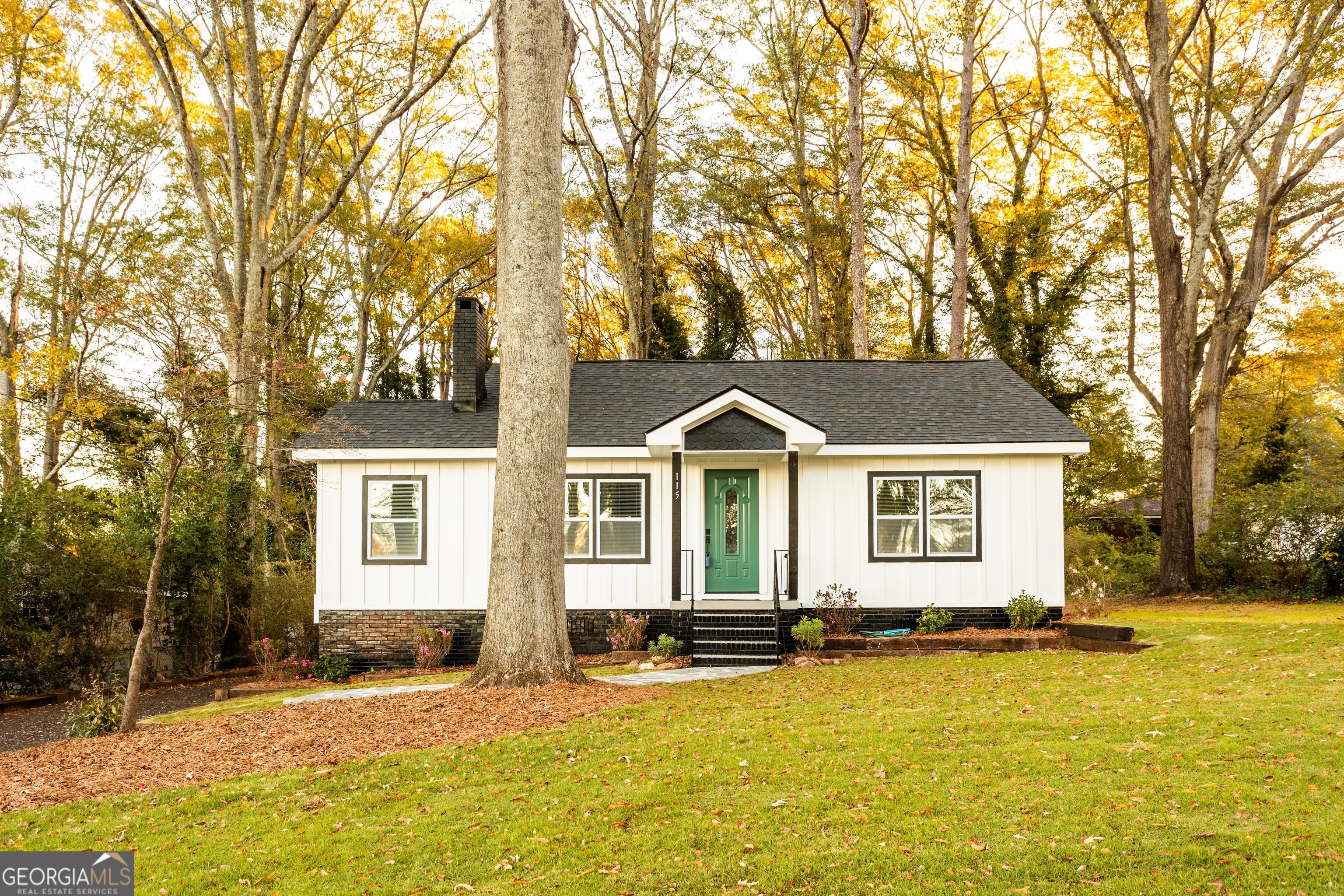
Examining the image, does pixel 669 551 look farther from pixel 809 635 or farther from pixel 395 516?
pixel 395 516

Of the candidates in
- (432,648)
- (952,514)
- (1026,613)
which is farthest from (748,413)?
(432,648)

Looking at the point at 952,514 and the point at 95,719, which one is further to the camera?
the point at 952,514

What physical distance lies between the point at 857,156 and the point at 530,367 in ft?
50.9

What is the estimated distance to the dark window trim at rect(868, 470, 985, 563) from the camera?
13.6 m

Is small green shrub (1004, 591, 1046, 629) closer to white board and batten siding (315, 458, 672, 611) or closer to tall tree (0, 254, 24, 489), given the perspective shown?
white board and batten siding (315, 458, 672, 611)

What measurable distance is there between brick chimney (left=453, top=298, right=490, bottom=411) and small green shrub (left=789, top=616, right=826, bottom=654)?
260 inches

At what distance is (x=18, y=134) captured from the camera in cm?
1911

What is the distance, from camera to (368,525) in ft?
44.6

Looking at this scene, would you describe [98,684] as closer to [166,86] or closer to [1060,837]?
→ [1060,837]

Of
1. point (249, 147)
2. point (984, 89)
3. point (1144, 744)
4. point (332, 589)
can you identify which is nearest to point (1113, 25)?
point (984, 89)

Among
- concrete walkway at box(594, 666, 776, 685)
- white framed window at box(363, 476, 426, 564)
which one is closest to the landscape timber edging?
concrete walkway at box(594, 666, 776, 685)

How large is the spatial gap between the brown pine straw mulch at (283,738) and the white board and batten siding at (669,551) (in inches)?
159

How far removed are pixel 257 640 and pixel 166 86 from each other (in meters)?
11.0

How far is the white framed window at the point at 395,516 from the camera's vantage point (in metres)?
13.6
